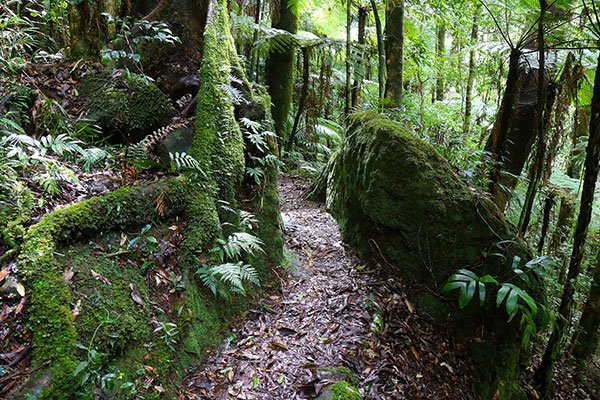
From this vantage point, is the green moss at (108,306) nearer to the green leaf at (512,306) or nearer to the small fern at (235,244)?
the small fern at (235,244)

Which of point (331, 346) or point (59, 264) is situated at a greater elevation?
point (59, 264)

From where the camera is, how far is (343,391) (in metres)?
2.60

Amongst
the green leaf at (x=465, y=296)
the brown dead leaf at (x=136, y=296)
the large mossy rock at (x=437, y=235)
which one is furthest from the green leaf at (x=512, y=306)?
the brown dead leaf at (x=136, y=296)

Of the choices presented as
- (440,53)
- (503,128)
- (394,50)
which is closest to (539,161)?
(503,128)

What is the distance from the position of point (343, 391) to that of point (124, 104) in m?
3.36

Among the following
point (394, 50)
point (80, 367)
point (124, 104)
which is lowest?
point (80, 367)

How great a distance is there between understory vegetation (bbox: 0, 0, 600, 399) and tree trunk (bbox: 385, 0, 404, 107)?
1414mm

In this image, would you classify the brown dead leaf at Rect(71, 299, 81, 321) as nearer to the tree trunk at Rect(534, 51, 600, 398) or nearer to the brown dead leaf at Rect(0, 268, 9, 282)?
the brown dead leaf at Rect(0, 268, 9, 282)

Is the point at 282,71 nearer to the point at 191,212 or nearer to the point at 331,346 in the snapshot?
the point at 191,212

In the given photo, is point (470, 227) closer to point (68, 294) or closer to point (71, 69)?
point (68, 294)

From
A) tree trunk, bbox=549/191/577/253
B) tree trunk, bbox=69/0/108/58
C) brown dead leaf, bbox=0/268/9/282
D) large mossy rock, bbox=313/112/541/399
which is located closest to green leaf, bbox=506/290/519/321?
large mossy rock, bbox=313/112/541/399

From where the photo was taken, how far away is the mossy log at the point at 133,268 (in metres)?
1.94

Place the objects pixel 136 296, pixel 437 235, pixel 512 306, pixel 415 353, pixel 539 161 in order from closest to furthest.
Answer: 1. pixel 136 296
2. pixel 512 306
3. pixel 415 353
4. pixel 437 235
5. pixel 539 161

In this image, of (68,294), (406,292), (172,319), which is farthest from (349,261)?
(68,294)
